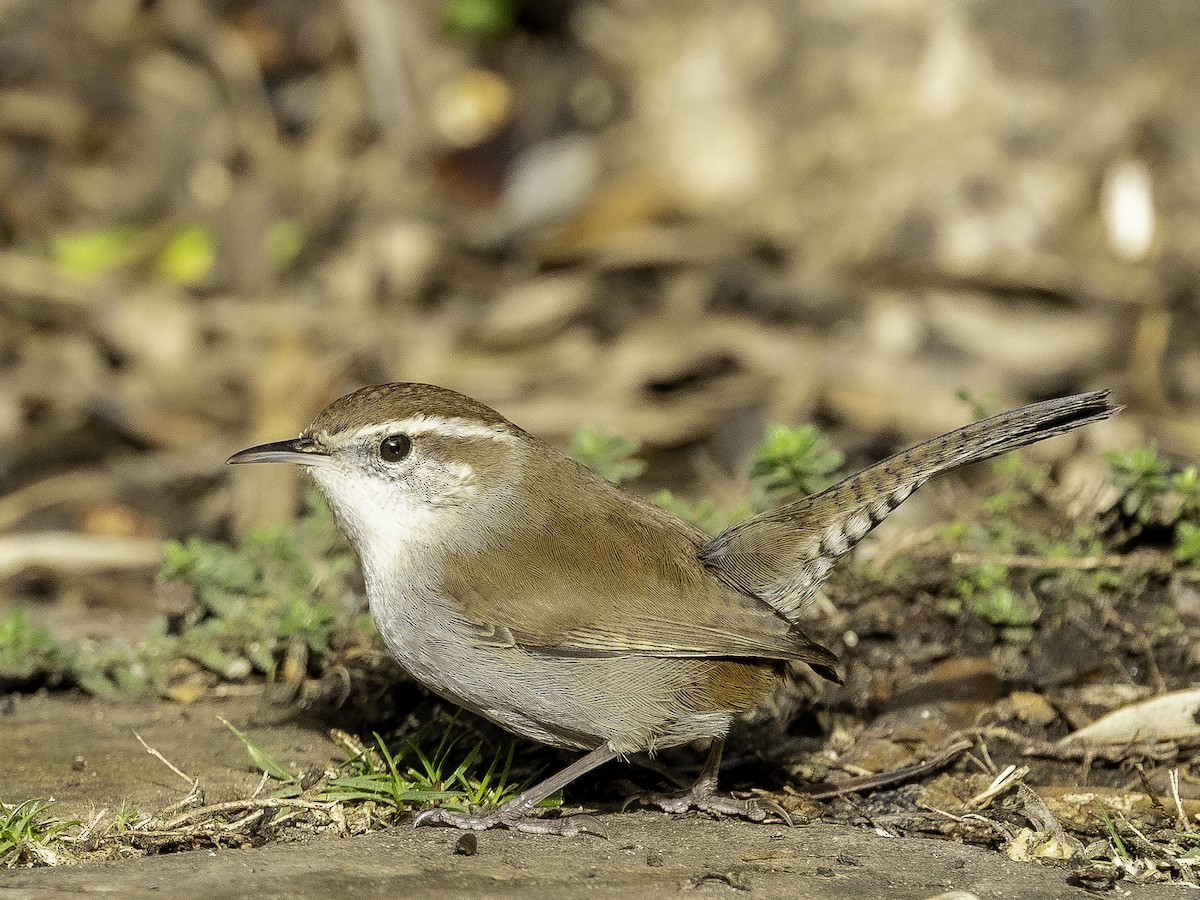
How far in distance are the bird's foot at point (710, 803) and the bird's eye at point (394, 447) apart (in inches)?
51.7

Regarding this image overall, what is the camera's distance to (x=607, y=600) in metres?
4.36

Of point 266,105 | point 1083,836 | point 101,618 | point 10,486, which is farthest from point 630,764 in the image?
point 266,105

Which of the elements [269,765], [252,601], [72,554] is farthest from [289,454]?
[72,554]

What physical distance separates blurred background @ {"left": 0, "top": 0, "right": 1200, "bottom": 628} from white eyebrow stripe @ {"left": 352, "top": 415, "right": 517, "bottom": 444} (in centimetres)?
356

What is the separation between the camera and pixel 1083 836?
433 centimetres

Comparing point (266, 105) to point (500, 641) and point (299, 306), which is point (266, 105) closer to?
point (299, 306)

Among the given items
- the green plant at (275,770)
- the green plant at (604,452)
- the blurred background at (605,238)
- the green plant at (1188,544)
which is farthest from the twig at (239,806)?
the blurred background at (605,238)

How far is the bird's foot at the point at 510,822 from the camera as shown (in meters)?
4.24

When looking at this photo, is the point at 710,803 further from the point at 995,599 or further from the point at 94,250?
the point at 94,250

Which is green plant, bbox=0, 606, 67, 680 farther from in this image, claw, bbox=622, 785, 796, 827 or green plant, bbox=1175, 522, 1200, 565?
green plant, bbox=1175, 522, 1200, 565

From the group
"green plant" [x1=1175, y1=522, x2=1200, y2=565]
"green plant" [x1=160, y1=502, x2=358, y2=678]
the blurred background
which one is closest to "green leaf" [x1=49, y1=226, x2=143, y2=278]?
the blurred background

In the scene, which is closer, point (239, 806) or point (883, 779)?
point (239, 806)

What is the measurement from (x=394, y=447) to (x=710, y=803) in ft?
4.91

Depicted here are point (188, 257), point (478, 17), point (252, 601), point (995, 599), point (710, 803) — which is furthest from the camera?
point (478, 17)
